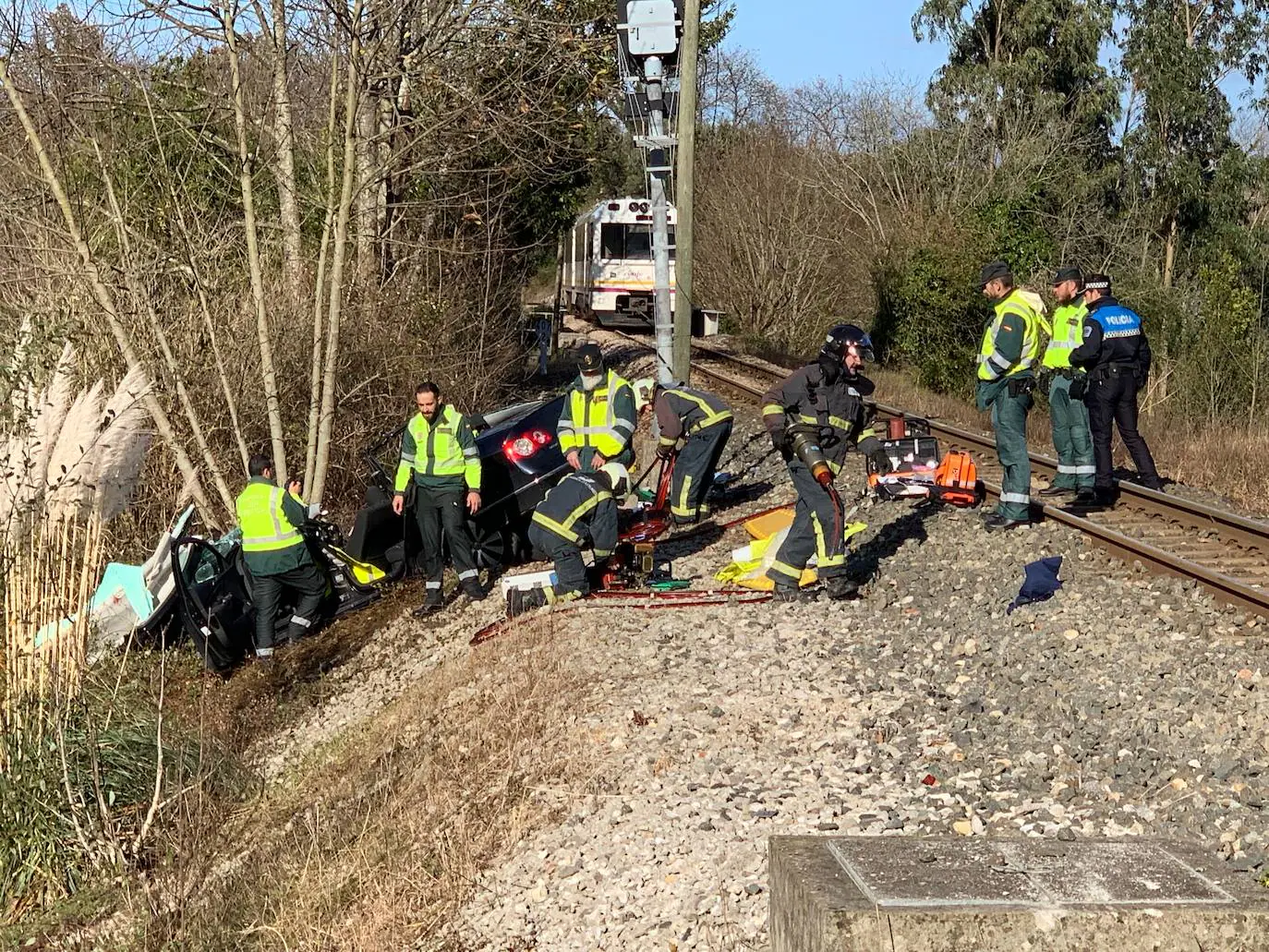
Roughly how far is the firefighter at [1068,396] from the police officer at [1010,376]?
0.88 meters

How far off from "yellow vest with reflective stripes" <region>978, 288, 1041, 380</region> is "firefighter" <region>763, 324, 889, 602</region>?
1.46 metres

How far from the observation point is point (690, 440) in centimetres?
1100

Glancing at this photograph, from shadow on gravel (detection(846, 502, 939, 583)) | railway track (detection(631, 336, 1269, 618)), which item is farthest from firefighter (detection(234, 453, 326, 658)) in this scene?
railway track (detection(631, 336, 1269, 618))

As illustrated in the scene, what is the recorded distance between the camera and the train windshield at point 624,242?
27.8m

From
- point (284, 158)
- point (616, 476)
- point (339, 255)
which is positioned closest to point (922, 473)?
point (616, 476)

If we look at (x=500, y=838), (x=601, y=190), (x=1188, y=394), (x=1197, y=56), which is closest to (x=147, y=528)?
(x=500, y=838)

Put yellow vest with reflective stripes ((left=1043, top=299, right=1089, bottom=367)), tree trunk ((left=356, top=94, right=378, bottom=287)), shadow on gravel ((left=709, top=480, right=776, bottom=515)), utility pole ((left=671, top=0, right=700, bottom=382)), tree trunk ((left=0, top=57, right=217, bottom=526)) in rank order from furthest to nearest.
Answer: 1. utility pole ((left=671, top=0, right=700, bottom=382))
2. tree trunk ((left=356, top=94, right=378, bottom=287))
3. shadow on gravel ((left=709, top=480, right=776, bottom=515))
4. yellow vest with reflective stripes ((left=1043, top=299, right=1089, bottom=367))
5. tree trunk ((left=0, top=57, right=217, bottom=526))

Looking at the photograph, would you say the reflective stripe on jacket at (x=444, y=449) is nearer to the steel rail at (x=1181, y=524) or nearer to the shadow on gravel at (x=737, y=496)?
the shadow on gravel at (x=737, y=496)

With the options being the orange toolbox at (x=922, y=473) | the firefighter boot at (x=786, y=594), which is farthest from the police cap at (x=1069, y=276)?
the firefighter boot at (x=786, y=594)

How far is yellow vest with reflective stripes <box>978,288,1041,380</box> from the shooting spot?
9.70 m

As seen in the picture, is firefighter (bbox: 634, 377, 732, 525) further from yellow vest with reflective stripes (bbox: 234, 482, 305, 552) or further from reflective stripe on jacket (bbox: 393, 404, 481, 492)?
yellow vest with reflective stripes (bbox: 234, 482, 305, 552)

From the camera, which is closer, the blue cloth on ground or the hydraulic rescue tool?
the blue cloth on ground

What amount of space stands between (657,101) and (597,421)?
4.86 metres

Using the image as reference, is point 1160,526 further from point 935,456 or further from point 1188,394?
point 1188,394
